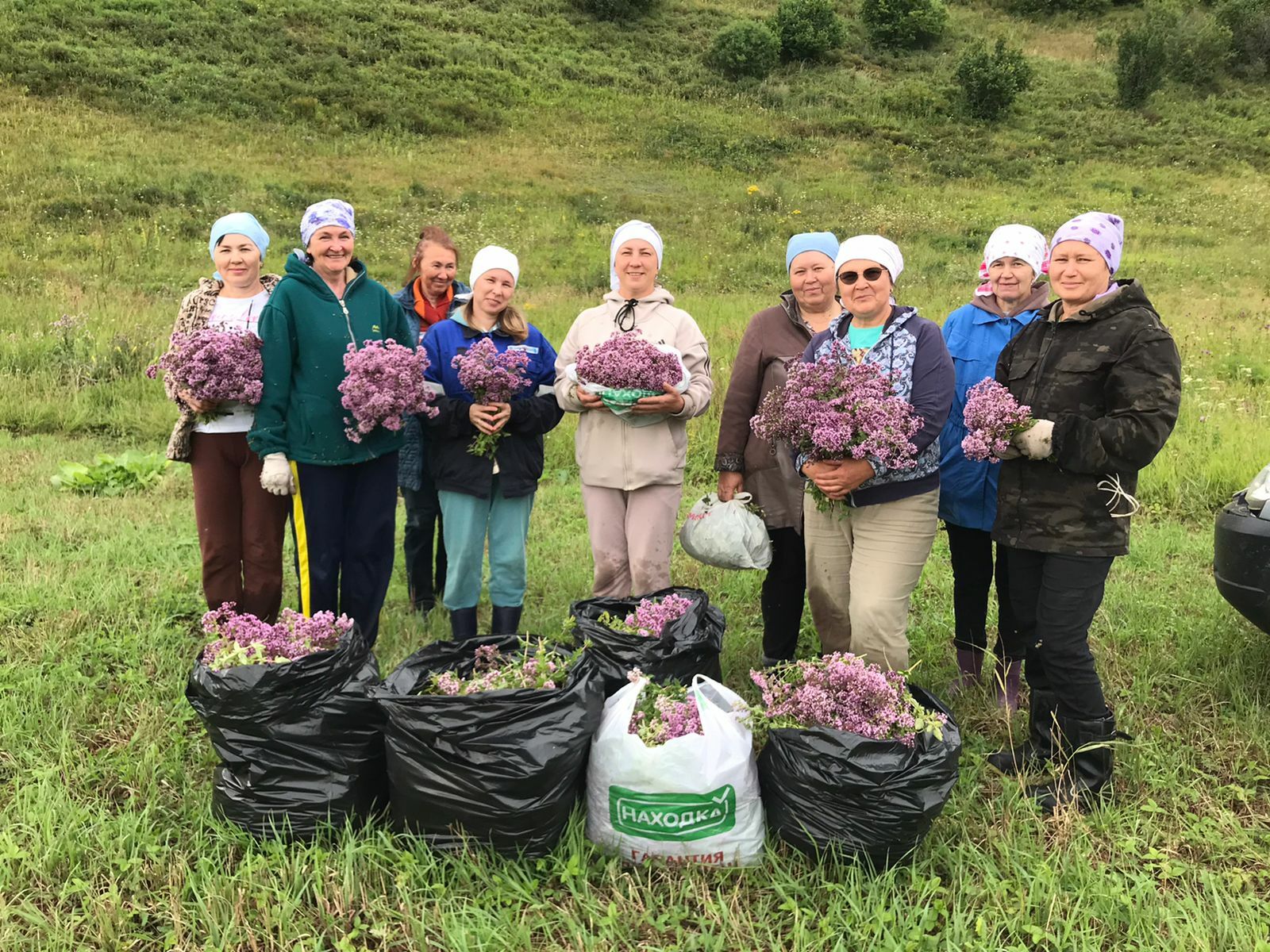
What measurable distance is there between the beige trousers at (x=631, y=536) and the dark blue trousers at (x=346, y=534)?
0.92 metres

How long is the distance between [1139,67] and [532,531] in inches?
1597

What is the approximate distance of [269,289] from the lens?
3.92 metres

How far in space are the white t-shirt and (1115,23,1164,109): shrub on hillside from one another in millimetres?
41890

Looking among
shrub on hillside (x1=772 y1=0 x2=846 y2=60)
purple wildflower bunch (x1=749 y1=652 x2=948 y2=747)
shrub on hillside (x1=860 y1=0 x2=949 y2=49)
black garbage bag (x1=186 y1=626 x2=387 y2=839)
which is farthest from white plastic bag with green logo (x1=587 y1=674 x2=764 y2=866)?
shrub on hillside (x1=860 y1=0 x2=949 y2=49)

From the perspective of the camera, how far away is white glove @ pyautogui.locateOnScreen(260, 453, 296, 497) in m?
3.48

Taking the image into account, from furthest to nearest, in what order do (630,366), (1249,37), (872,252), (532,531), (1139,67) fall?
(1249,37) < (1139,67) < (532,531) < (630,366) < (872,252)

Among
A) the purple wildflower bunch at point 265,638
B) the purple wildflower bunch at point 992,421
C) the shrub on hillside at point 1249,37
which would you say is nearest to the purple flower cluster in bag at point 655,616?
the purple wildflower bunch at point 265,638

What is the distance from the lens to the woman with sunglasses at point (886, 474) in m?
3.07

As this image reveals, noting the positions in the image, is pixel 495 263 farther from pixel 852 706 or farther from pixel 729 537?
pixel 852 706

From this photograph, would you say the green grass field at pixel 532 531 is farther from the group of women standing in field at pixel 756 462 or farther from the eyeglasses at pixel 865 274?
the eyeglasses at pixel 865 274

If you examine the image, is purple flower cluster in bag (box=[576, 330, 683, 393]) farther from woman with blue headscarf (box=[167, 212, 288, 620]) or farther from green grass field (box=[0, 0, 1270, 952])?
green grass field (box=[0, 0, 1270, 952])

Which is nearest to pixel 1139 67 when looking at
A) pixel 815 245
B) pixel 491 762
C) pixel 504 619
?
pixel 815 245

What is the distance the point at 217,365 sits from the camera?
339cm

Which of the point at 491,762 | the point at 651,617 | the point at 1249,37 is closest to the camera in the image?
the point at 491,762
